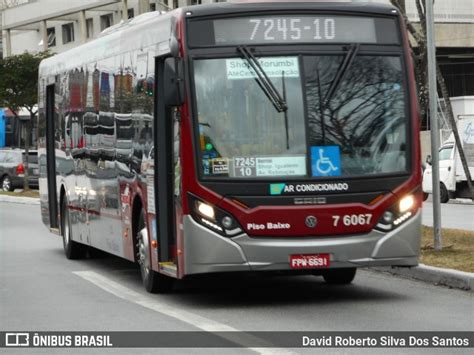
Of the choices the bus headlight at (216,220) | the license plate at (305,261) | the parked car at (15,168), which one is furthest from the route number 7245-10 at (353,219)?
the parked car at (15,168)

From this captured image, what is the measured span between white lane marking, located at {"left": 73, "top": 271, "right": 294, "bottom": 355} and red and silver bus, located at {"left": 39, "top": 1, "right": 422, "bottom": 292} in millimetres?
371

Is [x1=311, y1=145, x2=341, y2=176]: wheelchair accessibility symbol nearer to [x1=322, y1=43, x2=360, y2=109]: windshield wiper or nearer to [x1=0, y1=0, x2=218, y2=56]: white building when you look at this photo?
[x1=322, y1=43, x2=360, y2=109]: windshield wiper

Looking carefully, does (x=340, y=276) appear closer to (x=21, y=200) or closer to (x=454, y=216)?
(x=454, y=216)

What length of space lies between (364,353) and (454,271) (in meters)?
5.08

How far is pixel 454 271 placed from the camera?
1436cm

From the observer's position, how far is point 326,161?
41.5 ft

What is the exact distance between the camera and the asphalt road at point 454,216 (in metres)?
25.2

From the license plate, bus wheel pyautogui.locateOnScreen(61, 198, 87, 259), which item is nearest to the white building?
bus wheel pyautogui.locateOnScreen(61, 198, 87, 259)

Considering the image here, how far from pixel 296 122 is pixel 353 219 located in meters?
1.06

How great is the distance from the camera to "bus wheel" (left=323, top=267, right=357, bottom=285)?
14.8 meters

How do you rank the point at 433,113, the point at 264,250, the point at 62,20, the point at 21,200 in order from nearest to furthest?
1. the point at 264,250
2. the point at 433,113
3. the point at 21,200
4. the point at 62,20

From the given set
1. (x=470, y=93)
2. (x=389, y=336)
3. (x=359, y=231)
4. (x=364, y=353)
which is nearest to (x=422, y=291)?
(x=359, y=231)

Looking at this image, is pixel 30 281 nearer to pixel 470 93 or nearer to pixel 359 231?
pixel 359 231

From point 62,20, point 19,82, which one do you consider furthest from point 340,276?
point 62,20
